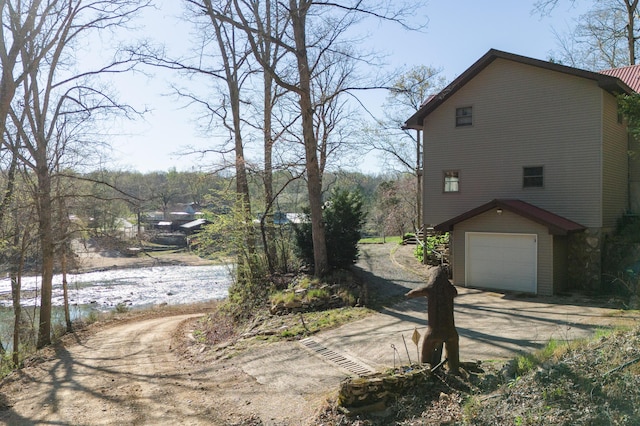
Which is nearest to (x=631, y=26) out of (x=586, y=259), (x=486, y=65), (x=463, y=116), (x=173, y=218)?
(x=486, y=65)

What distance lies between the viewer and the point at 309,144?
597 inches

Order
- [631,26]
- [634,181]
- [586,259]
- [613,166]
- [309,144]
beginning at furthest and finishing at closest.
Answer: [631,26] → [634,181] → [613,166] → [309,144] → [586,259]

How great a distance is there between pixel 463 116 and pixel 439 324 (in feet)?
42.2

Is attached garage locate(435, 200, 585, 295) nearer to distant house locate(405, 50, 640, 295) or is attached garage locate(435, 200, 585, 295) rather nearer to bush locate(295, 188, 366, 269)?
distant house locate(405, 50, 640, 295)

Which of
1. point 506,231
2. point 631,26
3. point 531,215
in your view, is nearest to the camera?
point 531,215

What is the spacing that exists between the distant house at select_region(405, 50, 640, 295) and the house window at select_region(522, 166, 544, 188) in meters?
0.04

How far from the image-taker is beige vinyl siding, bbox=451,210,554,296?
579 inches

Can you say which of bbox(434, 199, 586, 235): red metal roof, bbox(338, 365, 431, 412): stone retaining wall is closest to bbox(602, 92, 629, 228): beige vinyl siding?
bbox(434, 199, 586, 235): red metal roof

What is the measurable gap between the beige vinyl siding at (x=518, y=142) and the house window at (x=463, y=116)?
181 millimetres

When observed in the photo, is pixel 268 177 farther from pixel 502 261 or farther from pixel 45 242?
pixel 502 261

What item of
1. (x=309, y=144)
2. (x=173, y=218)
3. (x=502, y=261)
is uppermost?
(x=309, y=144)

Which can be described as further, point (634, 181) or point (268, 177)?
point (268, 177)

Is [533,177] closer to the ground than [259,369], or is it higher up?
higher up

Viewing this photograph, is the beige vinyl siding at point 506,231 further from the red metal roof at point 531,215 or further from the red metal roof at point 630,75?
the red metal roof at point 630,75
